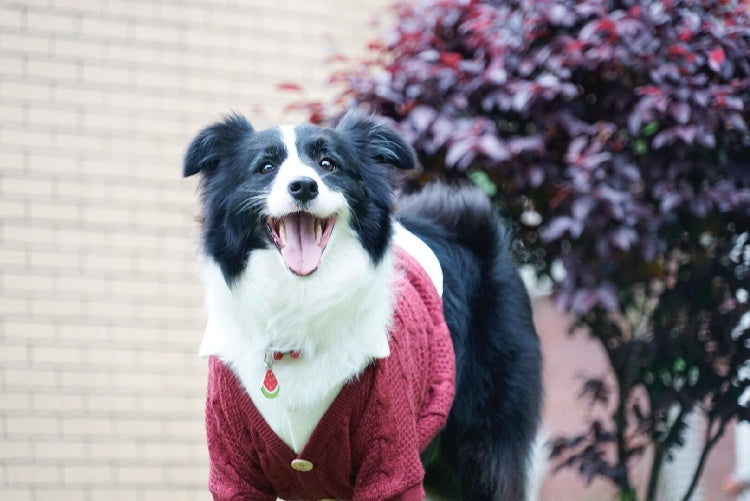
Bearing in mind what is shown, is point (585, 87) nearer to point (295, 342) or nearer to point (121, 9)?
point (295, 342)

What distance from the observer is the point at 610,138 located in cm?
396

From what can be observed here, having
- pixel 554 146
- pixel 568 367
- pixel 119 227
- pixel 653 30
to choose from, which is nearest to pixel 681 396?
pixel 554 146

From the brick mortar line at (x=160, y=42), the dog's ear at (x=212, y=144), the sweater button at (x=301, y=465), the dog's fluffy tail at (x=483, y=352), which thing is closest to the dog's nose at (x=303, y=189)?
the dog's ear at (x=212, y=144)

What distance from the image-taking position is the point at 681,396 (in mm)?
4266

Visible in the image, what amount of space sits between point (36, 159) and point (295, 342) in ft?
7.57

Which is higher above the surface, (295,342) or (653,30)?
(653,30)

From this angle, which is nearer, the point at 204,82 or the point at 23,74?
the point at 23,74

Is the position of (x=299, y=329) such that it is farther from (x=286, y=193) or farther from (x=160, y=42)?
(x=160, y=42)

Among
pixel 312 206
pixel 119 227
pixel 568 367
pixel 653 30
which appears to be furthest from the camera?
pixel 568 367

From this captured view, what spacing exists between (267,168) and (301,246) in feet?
0.78

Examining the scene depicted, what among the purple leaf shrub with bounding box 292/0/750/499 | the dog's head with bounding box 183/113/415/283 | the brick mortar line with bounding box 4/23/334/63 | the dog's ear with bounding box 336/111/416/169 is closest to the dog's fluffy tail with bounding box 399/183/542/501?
the purple leaf shrub with bounding box 292/0/750/499

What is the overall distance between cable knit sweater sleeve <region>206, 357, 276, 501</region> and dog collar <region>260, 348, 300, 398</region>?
9 cm

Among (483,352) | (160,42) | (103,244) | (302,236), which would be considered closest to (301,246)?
(302,236)

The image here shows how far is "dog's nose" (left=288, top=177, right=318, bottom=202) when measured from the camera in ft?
8.88
